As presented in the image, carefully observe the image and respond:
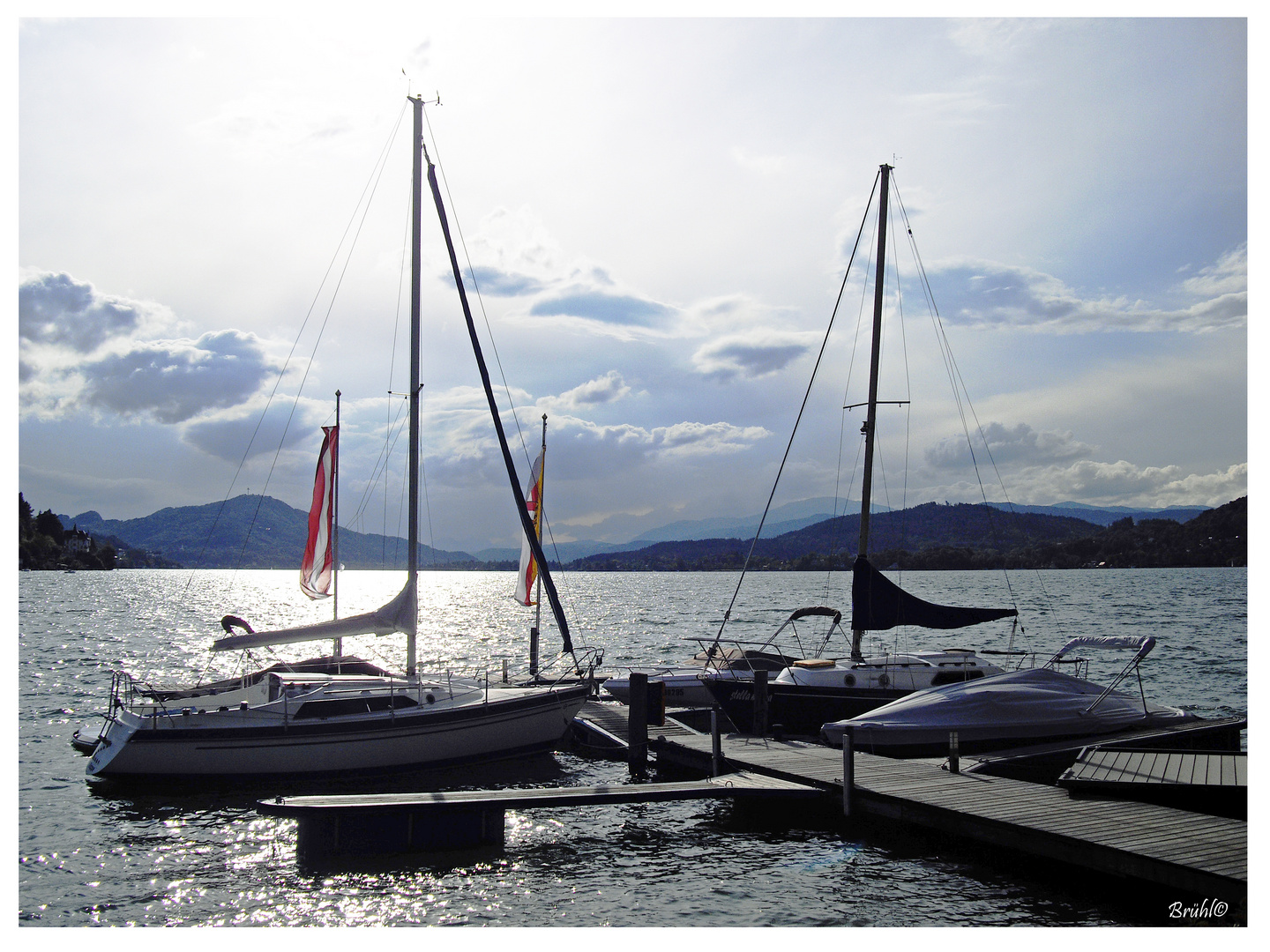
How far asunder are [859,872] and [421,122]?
18.3 metres

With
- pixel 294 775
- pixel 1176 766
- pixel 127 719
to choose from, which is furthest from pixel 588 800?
pixel 127 719

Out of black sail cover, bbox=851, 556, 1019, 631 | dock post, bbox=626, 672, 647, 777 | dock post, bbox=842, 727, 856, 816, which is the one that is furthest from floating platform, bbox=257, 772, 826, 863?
black sail cover, bbox=851, 556, 1019, 631

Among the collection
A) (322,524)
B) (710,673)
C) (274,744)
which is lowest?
(274,744)

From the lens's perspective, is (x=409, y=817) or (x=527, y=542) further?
(x=527, y=542)

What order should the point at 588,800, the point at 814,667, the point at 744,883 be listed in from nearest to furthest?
the point at 744,883 → the point at 588,800 → the point at 814,667

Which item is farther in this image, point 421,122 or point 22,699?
point 22,699

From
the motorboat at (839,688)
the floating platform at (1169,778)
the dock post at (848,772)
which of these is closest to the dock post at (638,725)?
the motorboat at (839,688)

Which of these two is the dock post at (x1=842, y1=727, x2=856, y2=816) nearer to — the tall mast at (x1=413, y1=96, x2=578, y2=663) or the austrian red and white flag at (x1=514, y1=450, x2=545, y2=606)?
the tall mast at (x1=413, y1=96, x2=578, y2=663)

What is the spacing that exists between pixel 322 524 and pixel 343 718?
13.2m

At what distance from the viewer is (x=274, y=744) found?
736 inches

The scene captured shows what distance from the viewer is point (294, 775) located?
18.8m

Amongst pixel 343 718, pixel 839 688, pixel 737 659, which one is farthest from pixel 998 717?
pixel 343 718

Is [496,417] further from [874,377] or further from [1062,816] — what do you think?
[1062,816]

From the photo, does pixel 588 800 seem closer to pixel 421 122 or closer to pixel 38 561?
pixel 421 122
